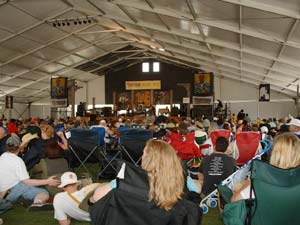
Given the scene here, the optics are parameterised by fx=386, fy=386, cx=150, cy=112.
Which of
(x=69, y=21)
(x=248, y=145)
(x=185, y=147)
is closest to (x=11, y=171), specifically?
(x=185, y=147)

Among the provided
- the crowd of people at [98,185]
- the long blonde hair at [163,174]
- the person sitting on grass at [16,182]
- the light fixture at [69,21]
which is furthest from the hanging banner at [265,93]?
the long blonde hair at [163,174]

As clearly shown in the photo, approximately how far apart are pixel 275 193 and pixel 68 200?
2262mm

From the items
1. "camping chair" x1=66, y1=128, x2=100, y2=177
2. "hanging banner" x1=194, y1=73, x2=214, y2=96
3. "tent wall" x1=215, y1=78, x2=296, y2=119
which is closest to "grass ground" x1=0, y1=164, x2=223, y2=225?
"camping chair" x1=66, y1=128, x2=100, y2=177

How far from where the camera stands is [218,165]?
4777 mm

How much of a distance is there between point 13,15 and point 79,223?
12.6m

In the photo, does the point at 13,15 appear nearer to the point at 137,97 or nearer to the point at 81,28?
the point at 81,28

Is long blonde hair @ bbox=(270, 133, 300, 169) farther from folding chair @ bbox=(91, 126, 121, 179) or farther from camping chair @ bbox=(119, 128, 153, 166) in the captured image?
folding chair @ bbox=(91, 126, 121, 179)

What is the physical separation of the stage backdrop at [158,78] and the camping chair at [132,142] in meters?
22.4

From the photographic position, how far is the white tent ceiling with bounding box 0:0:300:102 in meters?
11.7

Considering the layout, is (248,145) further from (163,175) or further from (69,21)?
(69,21)

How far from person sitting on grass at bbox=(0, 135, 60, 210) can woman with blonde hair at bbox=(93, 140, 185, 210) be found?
2.27 m

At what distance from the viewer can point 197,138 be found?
8.36 meters

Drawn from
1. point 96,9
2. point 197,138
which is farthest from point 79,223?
point 96,9

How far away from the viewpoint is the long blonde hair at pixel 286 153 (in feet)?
9.16
